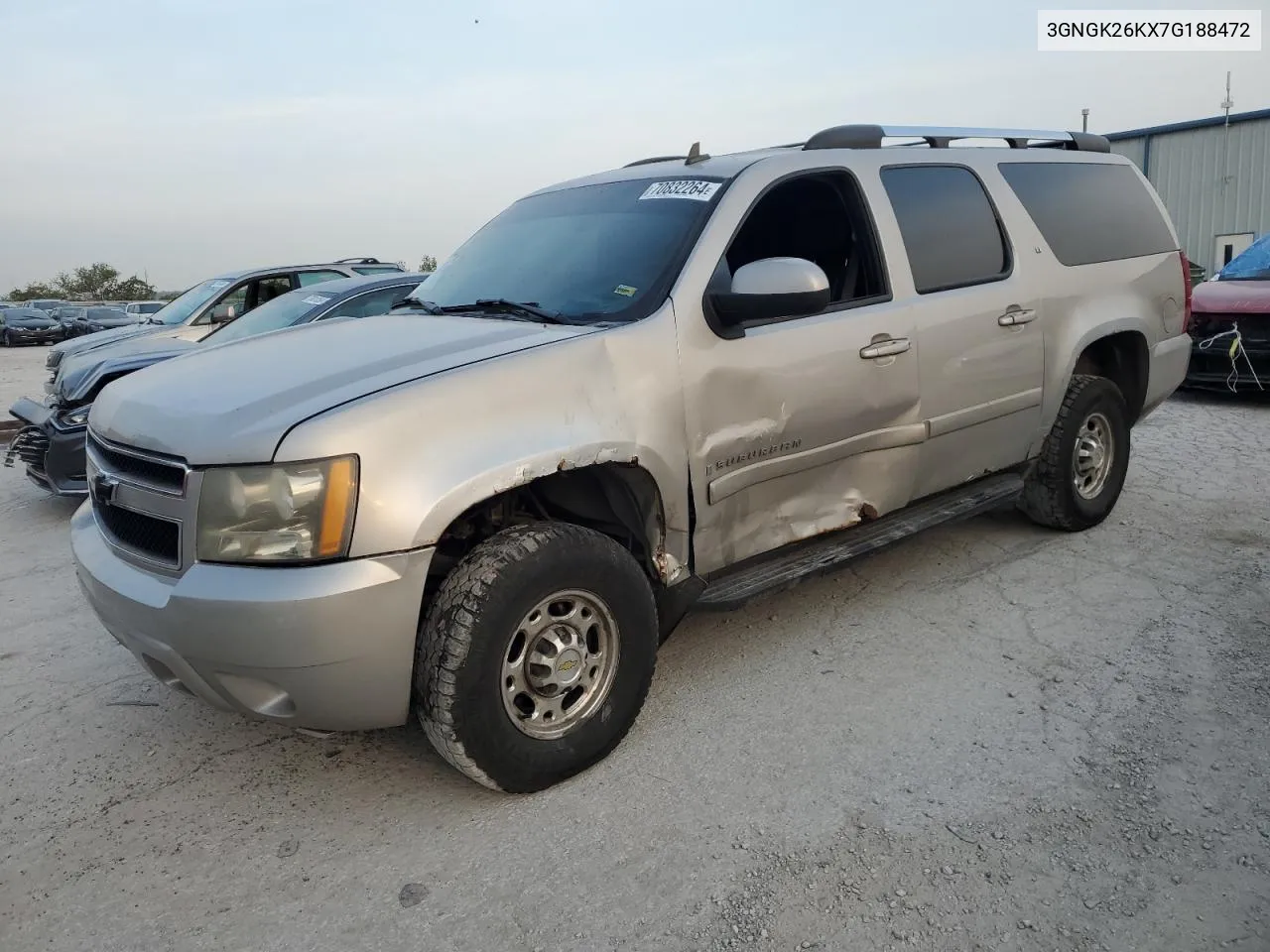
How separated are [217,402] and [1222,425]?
25.7 feet

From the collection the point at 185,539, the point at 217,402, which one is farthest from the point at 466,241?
the point at 185,539

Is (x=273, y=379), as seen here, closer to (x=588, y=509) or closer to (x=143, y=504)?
(x=143, y=504)

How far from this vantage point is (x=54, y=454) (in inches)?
254

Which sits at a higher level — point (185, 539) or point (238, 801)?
point (185, 539)

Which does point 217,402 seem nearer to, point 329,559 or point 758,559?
point 329,559

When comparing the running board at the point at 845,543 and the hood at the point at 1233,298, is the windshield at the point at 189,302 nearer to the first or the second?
the running board at the point at 845,543

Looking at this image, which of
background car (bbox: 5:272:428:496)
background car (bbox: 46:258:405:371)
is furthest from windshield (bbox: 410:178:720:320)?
background car (bbox: 46:258:405:371)

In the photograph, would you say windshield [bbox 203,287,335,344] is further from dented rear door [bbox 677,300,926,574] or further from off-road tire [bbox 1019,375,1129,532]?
off-road tire [bbox 1019,375,1129,532]

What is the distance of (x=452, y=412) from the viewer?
269cm

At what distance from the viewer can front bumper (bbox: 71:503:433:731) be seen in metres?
2.48

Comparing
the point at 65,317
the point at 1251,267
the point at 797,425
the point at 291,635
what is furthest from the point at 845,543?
the point at 65,317

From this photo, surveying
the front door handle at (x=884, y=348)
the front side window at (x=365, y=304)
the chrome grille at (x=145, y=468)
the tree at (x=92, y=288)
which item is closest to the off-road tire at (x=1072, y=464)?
the front door handle at (x=884, y=348)

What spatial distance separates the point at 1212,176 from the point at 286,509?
26.8 meters

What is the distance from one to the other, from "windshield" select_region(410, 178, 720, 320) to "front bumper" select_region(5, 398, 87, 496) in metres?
3.63
